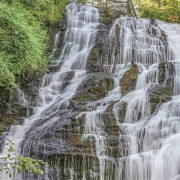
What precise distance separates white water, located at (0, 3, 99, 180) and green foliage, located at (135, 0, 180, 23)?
502 cm

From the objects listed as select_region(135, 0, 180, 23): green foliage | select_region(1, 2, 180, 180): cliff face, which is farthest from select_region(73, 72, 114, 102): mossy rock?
select_region(135, 0, 180, 23): green foliage

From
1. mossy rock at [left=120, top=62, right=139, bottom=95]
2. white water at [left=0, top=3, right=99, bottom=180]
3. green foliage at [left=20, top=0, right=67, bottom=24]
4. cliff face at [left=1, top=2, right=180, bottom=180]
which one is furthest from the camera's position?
green foliage at [left=20, top=0, right=67, bottom=24]

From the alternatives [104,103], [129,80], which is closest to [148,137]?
[104,103]

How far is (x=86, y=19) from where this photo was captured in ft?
57.1

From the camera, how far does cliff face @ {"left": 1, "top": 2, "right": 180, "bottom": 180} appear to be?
760 centimetres

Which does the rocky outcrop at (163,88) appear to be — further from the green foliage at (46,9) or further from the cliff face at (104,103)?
the green foliage at (46,9)

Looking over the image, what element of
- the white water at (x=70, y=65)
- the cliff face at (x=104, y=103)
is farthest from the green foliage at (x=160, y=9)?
the white water at (x=70, y=65)

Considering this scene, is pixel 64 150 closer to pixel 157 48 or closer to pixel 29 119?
pixel 29 119

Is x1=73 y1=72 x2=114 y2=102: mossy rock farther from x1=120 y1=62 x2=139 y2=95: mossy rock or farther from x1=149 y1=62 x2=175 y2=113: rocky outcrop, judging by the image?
x1=149 y1=62 x2=175 y2=113: rocky outcrop

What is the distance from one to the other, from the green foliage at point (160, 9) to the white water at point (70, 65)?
502 centimetres

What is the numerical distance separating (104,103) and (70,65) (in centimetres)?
426

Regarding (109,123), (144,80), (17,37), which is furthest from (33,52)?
(144,80)

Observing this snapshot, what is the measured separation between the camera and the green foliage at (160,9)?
774 inches

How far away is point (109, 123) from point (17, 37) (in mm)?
4043
